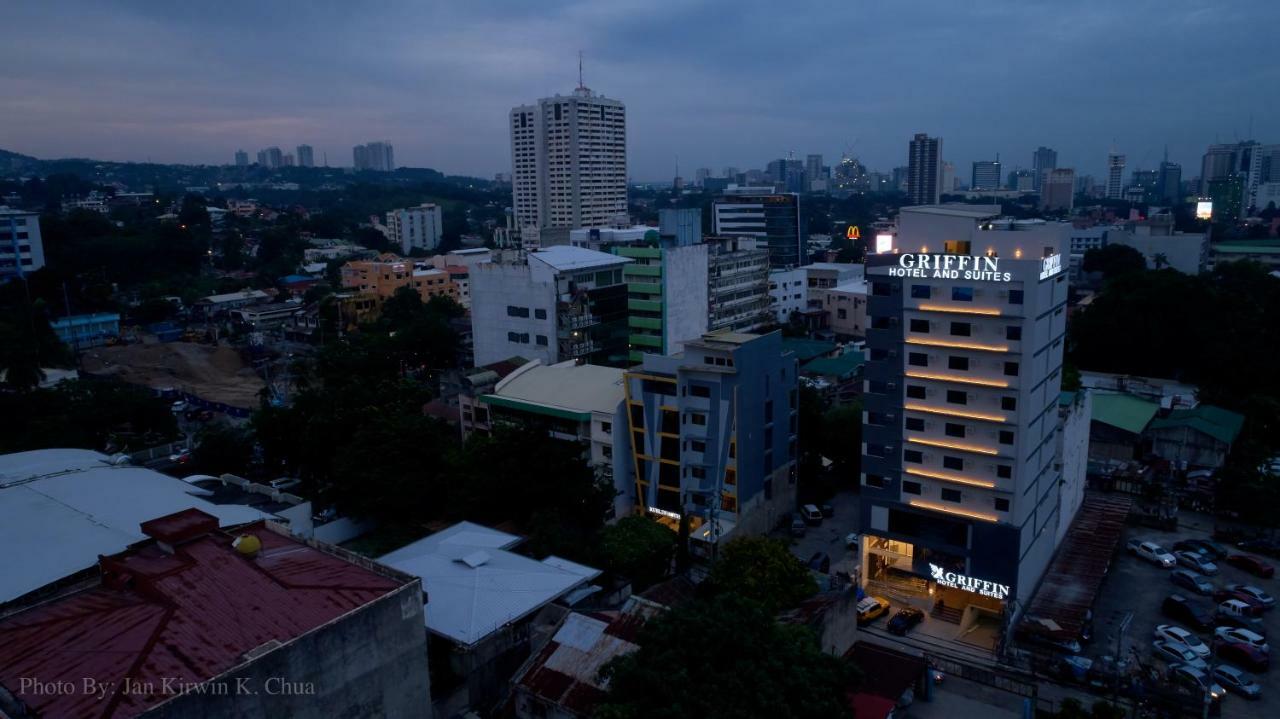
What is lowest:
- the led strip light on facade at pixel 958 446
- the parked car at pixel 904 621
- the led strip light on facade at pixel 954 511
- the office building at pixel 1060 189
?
the parked car at pixel 904 621

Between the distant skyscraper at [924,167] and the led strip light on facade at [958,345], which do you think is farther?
the distant skyscraper at [924,167]

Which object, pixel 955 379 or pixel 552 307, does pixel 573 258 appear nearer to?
pixel 552 307

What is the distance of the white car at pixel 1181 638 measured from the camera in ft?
67.3

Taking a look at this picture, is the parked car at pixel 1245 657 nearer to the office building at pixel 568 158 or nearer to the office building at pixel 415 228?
the office building at pixel 568 158

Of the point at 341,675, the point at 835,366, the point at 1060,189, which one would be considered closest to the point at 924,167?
the point at 1060,189

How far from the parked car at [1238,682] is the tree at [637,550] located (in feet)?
46.4

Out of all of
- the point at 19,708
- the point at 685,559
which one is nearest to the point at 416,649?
the point at 19,708

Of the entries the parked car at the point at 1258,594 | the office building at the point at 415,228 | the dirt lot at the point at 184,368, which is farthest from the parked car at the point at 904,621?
the office building at the point at 415,228

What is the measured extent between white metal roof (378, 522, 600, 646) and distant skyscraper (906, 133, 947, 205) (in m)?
159

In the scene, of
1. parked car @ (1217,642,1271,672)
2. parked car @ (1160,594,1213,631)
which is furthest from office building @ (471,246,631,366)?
parked car @ (1217,642,1271,672)

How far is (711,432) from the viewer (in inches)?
1036

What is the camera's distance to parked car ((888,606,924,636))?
22.5 metres

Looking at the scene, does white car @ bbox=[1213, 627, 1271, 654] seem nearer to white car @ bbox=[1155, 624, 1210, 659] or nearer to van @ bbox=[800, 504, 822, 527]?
white car @ bbox=[1155, 624, 1210, 659]

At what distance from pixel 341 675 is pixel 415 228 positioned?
10777 cm
